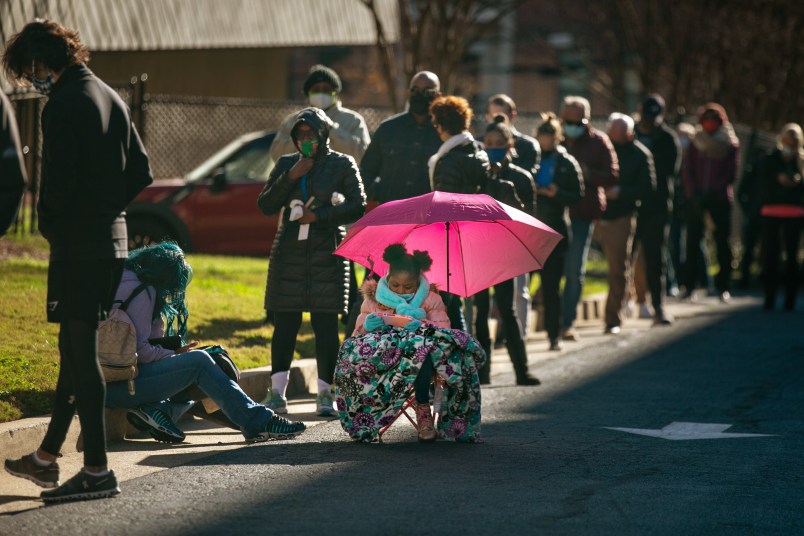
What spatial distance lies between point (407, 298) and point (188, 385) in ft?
4.16

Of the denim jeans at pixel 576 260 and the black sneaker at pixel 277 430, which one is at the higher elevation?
the denim jeans at pixel 576 260

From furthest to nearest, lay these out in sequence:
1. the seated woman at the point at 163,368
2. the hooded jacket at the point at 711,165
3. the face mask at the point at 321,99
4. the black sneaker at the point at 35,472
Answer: the hooded jacket at the point at 711,165 < the face mask at the point at 321,99 < the seated woman at the point at 163,368 < the black sneaker at the point at 35,472

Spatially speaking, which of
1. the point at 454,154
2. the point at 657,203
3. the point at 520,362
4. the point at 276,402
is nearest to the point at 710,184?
the point at 657,203

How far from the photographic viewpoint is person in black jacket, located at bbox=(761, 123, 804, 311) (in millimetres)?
16094

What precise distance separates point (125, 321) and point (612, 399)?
3.76 meters

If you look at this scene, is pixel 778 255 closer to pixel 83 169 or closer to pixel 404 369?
pixel 404 369

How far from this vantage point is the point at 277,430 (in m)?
7.80

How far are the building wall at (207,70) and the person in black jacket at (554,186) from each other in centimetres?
1035

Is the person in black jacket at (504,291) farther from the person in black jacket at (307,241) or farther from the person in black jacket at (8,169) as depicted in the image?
the person in black jacket at (8,169)

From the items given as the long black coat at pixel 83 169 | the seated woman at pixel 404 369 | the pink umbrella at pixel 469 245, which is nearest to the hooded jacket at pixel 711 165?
the pink umbrella at pixel 469 245

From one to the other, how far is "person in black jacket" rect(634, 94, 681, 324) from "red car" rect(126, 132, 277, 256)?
4191mm

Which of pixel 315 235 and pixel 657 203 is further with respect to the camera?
pixel 657 203

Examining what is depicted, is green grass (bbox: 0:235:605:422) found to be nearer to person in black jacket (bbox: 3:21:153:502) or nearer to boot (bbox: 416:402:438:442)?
person in black jacket (bbox: 3:21:153:502)

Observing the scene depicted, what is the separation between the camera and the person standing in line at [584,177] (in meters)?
12.8
